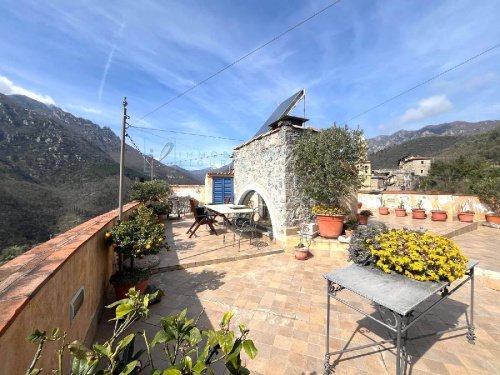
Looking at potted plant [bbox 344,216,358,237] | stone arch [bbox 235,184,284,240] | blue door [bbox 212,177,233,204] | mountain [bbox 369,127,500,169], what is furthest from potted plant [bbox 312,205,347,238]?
mountain [bbox 369,127,500,169]

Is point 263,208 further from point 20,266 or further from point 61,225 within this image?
point 61,225

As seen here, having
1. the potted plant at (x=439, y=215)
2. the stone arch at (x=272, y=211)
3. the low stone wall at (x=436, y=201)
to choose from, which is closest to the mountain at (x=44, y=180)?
the stone arch at (x=272, y=211)

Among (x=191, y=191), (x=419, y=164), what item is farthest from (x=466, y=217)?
(x=419, y=164)

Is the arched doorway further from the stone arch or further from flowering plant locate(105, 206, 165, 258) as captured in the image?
flowering plant locate(105, 206, 165, 258)

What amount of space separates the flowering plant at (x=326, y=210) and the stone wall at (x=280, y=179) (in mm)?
334

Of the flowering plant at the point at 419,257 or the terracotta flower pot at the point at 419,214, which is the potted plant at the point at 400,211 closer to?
the terracotta flower pot at the point at 419,214

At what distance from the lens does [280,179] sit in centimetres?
644

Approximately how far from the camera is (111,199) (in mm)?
28969

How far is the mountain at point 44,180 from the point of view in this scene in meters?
22.3

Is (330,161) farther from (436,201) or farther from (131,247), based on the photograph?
(436,201)

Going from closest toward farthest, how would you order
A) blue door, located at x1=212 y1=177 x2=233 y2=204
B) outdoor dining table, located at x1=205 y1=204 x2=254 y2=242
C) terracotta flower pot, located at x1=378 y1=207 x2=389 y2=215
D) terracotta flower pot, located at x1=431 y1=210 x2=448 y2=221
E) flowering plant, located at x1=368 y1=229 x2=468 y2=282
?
1. flowering plant, located at x1=368 y1=229 x2=468 y2=282
2. outdoor dining table, located at x1=205 y1=204 x2=254 y2=242
3. terracotta flower pot, located at x1=431 y1=210 x2=448 y2=221
4. terracotta flower pot, located at x1=378 y1=207 x2=389 y2=215
5. blue door, located at x1=212 y1=177 x2=233 y2=204

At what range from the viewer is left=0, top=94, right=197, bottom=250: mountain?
73.0ft

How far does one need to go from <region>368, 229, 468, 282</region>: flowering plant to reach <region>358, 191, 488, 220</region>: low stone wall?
950cm

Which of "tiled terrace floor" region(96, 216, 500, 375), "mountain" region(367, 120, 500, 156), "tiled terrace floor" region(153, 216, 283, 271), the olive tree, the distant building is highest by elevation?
"mountain" region(367, 120, 500, 156)
